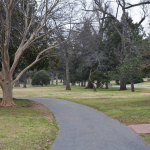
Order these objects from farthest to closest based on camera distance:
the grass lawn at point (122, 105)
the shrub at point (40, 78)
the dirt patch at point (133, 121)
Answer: the shrub at point (40, 78) < the grass lawn at point (122, 105) < the dirt patch at point (133, 121)

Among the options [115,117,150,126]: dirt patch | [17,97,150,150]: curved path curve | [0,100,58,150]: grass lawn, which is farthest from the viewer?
[115,117,150,126]: dirt patch

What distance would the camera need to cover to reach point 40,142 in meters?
6.29

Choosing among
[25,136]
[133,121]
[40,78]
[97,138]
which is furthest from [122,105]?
[40,78]

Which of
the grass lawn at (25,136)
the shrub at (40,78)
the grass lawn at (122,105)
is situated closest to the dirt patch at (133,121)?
the grass lawn at (122,105)

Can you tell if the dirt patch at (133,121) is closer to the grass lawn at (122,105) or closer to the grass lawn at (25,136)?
Result: the grass lawn at (122,105)

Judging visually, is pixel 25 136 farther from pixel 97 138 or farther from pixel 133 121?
pixel 133 121

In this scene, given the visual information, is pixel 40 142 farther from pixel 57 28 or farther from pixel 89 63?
pixel 89 63

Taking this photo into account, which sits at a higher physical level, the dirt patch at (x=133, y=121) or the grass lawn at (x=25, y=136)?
the grass lawn at (x=25, y=136)

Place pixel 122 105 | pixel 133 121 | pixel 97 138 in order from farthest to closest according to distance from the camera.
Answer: pixel 122 105 < pixel 133 121 < pixel 97 138

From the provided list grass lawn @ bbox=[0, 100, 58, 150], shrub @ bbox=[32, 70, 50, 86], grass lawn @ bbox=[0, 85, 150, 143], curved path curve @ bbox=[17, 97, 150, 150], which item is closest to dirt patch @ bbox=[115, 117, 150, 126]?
grass lawn @ bbox=[0, 85, 150, 143]

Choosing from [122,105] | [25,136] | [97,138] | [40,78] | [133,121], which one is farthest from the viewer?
[40,78]

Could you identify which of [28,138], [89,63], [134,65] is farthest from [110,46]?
[28,138]

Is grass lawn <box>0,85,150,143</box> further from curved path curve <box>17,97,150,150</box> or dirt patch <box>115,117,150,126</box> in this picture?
curved path curve <box>17,97,150,150</box>

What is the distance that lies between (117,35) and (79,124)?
3668cm
